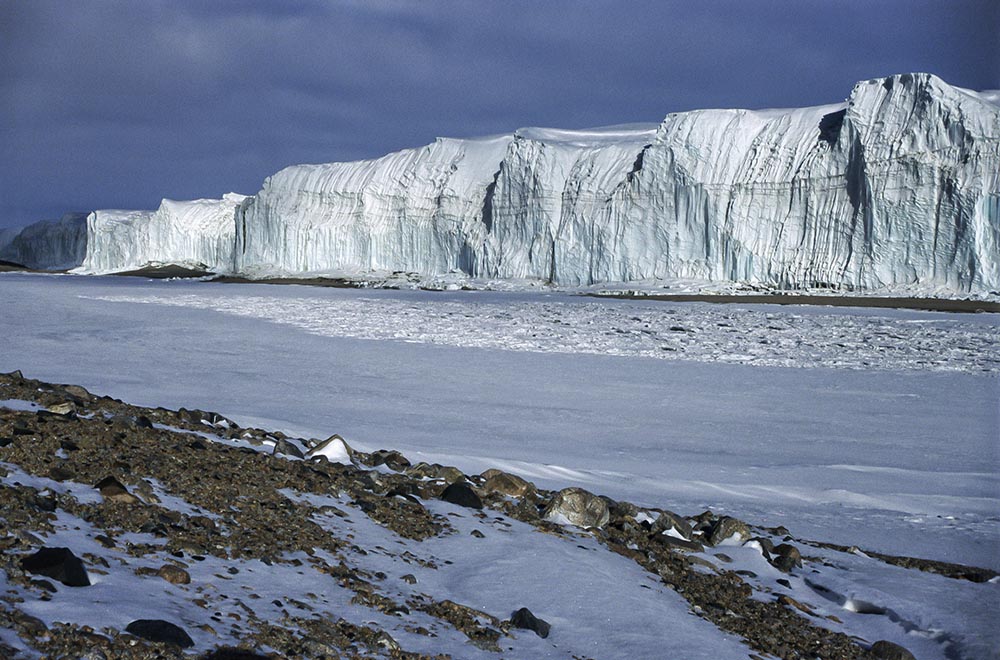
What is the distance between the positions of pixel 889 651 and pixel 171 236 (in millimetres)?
63853

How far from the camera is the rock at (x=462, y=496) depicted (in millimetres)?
3734

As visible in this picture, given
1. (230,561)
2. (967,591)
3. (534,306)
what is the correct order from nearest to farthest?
1. (230,561)
2. (967,591)
3. (534,306)

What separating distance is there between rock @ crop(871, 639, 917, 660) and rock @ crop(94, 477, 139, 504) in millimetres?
2320

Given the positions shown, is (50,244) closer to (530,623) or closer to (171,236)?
(171,236)

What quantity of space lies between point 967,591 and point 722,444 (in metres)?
3.17

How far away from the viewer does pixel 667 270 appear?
32469 millimetres

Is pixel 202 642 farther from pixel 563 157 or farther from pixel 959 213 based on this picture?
pixel 563 157

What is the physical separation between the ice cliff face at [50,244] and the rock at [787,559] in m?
73.1

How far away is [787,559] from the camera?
3.49 m

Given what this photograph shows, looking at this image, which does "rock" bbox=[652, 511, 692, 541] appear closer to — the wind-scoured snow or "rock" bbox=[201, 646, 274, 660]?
"rock" bbox=[201, 646, 274, 660]

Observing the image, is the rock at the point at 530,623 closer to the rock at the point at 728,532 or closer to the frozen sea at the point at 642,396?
the frozen sea at the point at 642,396

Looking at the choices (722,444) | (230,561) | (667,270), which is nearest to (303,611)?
(230,561)

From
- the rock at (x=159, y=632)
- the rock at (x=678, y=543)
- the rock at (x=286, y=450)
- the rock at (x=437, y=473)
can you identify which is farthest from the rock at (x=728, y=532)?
the rock at (x=159, y=632)

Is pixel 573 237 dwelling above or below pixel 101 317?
above
